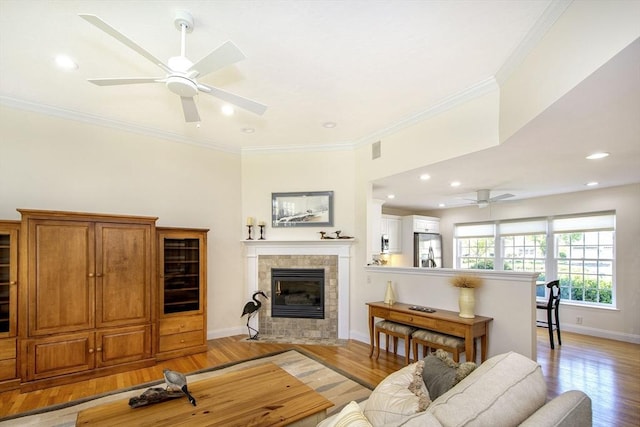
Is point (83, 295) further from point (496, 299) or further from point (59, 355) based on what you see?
point (496, 299)

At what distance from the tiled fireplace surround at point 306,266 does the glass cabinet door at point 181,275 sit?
979mm

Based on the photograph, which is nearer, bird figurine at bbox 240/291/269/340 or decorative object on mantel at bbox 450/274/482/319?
decorative object on mantel at bbox 450/274/482/319

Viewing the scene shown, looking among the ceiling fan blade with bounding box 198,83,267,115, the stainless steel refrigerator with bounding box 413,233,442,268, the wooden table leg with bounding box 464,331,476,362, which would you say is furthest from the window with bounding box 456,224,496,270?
the ceiling fan blade with bounding box 198,83,267,115

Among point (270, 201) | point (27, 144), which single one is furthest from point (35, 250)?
point (270, 201)

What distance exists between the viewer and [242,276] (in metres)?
5.41

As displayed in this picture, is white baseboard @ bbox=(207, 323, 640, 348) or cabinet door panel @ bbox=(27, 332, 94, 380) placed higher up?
cabinet door panel @ bbox=(27, 332, 94, 380)

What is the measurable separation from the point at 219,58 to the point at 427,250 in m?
6.88

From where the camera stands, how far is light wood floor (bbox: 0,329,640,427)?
3.06 meters

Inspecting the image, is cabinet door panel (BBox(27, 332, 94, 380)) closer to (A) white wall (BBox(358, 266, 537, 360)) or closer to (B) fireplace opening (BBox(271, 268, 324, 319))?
(B) fireplace opening (BBox(271, 268, 324, 319))

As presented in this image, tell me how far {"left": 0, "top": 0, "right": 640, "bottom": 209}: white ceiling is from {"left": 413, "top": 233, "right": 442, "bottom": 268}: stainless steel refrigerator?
3.40m

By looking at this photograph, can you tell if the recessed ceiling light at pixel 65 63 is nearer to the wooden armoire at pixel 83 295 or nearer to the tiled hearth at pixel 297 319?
the wooden armoire at pixel 83 295

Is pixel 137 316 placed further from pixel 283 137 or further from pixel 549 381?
pixel 549 381

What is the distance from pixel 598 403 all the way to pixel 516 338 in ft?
2.74

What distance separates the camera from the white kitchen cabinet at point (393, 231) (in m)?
7.55
